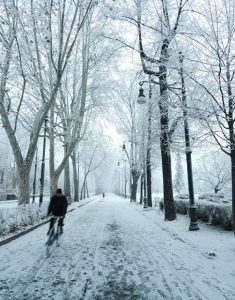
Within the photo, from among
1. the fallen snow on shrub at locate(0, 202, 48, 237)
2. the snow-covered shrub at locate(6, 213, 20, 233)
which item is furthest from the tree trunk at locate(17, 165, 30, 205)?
the snow-covered shrub at locate(6, 213, 20, 233)

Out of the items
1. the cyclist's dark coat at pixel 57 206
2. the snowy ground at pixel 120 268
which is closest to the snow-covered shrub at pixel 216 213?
the snowy ground at pixel 120 268

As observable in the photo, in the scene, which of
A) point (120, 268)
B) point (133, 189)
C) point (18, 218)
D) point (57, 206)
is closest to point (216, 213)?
point (57, 206)

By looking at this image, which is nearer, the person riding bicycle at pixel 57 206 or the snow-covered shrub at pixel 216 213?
the person riding bicycle at pixel 57 206

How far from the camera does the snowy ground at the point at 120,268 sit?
17.4ft

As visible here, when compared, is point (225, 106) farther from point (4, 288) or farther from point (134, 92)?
point (134, 92)

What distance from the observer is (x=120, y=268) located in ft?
22.8

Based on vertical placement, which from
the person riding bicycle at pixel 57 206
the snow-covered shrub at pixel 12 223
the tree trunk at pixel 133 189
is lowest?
the snow-covered shrub at pixel 12 223

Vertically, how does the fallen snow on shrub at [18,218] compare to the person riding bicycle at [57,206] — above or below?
below

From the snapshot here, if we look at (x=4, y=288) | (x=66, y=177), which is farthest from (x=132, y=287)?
(x=66, y=177)

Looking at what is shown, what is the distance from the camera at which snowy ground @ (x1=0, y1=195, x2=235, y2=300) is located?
17.4 ft

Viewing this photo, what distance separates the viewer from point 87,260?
7766mm

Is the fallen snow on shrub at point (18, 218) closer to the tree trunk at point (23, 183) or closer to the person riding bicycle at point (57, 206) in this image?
the tree trunk at point (23, 183)

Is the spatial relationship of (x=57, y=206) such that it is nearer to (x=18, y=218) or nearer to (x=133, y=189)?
(x=18, y=218)

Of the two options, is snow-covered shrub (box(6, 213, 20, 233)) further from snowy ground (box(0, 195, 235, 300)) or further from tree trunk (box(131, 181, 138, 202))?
tree trunk (box(131, 181, 138, 202))
